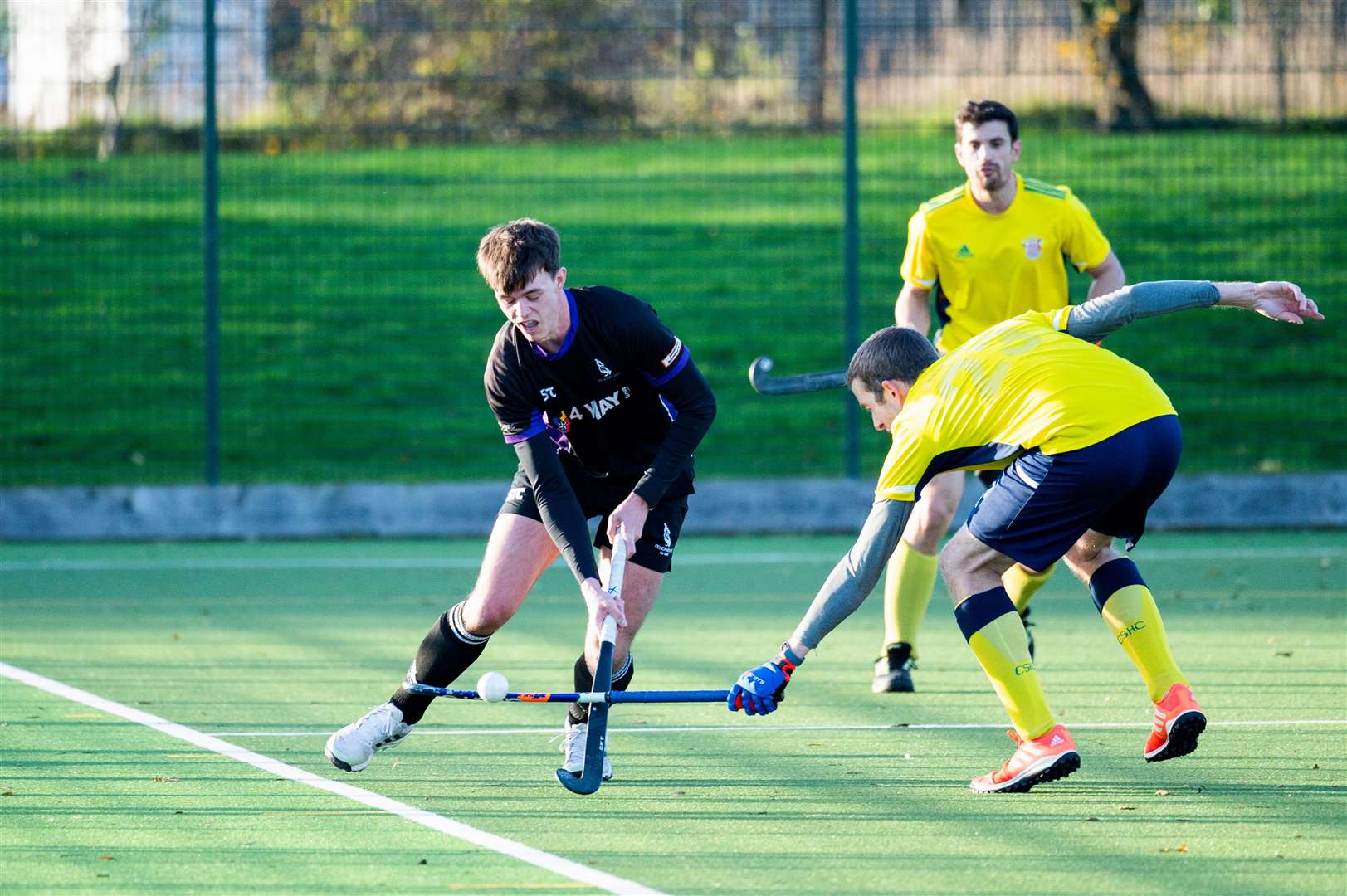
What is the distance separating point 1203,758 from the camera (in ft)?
16.0

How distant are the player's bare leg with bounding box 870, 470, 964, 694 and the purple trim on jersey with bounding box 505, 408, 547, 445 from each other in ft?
5.53

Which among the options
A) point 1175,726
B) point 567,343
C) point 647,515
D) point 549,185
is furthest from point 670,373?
point 549,185

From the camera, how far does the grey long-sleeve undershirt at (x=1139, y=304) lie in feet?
14.3

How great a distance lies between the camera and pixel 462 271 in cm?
1112

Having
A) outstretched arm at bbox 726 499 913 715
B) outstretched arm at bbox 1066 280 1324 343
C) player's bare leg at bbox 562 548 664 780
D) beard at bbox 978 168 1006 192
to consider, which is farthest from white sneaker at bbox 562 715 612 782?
beard at bbox 978 168 1006 192

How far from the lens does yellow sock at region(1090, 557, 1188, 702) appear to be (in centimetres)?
461

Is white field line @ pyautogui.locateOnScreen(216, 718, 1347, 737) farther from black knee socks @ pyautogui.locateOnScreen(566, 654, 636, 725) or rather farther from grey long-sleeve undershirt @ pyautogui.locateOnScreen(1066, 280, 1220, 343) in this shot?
grey long-sleeve undershirt @ pyautogui.locateOnScreen(1066, 280, 1220, 343)

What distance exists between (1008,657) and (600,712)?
3.48ft

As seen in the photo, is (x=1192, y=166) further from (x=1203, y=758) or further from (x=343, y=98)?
(x=1203, y=758)

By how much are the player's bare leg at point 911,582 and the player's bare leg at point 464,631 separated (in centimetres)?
155

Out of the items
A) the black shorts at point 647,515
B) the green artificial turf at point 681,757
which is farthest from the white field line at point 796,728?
the black shorts at point 647,515

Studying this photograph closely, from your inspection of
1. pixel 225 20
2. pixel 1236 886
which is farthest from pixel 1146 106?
pixel 1236 886

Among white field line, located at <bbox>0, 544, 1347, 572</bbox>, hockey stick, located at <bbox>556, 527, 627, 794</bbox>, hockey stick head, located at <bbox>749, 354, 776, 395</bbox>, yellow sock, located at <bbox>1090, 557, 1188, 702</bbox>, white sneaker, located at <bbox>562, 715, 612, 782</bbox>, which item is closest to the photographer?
hockey stick, located at <bbox>556, 527, 627, 794</bbox>

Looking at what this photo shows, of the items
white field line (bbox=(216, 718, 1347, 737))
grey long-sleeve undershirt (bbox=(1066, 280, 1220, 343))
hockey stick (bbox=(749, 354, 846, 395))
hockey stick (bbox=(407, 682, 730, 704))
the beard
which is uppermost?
the beard
